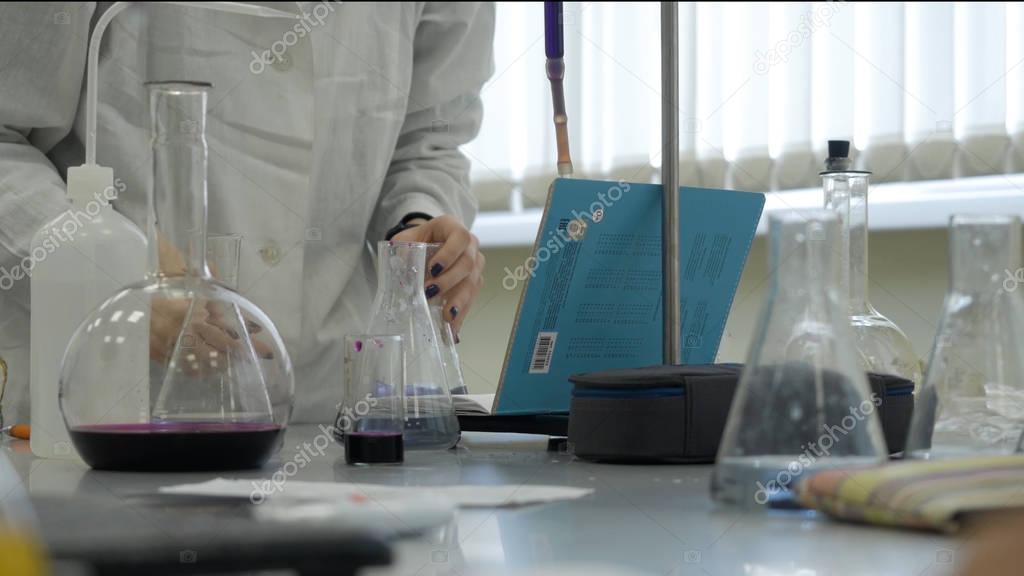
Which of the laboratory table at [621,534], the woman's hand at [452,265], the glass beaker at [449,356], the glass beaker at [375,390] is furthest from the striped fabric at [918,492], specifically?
the woman's hand at [452,265]

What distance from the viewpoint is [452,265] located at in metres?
1.42

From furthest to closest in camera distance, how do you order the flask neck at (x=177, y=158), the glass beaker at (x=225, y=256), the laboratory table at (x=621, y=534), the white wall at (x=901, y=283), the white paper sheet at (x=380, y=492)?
the white wall at (x=901, y=283) < the glass beaker at (x=225, y=256) < the flask neck at (x=177, y=158) < the white paper sheet at (x=380, y=492) < the laboratory table at (x=621, y=534)

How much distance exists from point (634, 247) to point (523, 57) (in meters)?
2.32

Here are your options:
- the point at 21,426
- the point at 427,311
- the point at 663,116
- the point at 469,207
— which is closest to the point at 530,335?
the point at 427,311

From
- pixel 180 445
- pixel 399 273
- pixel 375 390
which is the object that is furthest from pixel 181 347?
pixel 399 273

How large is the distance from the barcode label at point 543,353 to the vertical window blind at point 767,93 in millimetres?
1701

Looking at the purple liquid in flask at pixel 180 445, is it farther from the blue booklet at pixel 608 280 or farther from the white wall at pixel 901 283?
the white wall at pixel 901 283

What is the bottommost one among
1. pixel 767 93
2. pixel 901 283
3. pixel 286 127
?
pixel 901 283

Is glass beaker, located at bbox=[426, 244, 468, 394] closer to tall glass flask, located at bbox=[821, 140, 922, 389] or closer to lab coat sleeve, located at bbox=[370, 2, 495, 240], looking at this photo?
tall glass flask, located at bbox=[821, 140, 922, 389]

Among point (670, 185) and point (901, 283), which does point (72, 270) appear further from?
point (901, 283)

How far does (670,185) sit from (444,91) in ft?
3.00

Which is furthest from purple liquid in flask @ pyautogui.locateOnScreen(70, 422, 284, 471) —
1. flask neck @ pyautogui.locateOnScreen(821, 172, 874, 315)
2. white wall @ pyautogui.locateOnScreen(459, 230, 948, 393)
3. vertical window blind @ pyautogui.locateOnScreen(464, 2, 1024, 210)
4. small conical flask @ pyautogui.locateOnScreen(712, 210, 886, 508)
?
vertical window blind @ pyautogui.locateOnScreen(464, 2, 1024, 210)

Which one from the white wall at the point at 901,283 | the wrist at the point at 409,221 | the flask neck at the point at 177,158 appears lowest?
the white wall at the point at 901,283

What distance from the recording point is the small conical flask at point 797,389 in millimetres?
597
